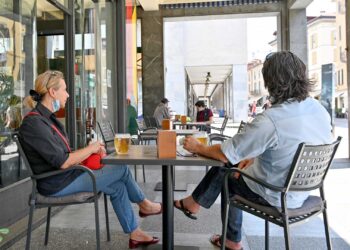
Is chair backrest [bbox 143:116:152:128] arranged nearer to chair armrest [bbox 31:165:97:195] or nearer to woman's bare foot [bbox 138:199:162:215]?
woman's bare foot [bbox 138:199:162:215]

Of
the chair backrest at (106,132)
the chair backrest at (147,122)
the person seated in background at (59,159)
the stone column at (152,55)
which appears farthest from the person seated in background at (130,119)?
the person seated in background at (59,159)

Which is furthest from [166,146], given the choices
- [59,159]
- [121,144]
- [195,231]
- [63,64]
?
[63,64]

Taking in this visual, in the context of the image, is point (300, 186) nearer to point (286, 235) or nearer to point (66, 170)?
point (286, 235)

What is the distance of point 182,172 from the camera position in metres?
5.75

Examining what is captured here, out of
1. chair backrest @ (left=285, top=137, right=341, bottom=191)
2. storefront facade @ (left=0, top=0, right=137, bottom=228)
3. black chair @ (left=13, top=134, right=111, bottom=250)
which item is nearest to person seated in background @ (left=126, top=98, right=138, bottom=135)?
storefront facade @ (left=0, top=0, right=137, bottom=228)

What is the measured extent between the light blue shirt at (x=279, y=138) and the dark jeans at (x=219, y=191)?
108 millimetres

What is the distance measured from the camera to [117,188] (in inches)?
96.0

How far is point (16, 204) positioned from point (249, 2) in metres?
A: 8.53

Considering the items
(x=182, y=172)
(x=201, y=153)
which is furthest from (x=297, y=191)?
(x=182, y=172)

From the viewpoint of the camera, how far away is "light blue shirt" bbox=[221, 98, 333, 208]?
6.00 feet

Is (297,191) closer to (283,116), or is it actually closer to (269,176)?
(269,176)

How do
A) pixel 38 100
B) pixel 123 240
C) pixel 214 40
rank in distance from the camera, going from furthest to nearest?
1. pixel 214 40
2. pixel 123 240
3. pixel 38 100

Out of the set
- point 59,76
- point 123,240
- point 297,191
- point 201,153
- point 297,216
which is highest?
point 59,76

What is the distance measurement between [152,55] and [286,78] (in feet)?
28.7
